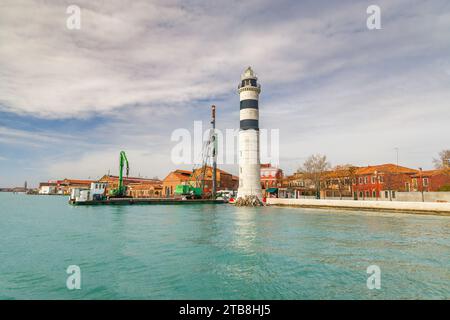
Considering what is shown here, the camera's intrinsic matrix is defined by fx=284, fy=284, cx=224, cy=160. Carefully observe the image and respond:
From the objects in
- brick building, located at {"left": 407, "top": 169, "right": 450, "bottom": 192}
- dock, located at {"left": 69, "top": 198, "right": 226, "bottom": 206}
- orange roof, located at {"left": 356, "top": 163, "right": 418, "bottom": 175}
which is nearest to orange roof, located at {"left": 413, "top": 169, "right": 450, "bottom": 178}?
brick building, located at {"left": 407, "top": 169, "right": 450, "bottom": 192}

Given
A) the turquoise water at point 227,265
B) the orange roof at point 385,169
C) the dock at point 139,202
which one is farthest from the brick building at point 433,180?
the dock at point 139,202

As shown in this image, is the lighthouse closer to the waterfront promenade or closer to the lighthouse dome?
the lighthouse dome

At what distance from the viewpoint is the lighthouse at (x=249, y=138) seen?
63.8 m

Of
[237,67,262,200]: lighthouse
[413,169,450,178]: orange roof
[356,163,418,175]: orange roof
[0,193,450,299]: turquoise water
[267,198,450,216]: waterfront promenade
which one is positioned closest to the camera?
[0,193,450,299]: turquoise water

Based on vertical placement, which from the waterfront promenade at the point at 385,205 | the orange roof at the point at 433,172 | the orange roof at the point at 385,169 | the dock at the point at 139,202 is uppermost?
the orange roof at the point at 385,169

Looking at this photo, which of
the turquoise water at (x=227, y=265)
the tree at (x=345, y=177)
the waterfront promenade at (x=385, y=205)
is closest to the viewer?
the turquoise water at (x=227, y=265)

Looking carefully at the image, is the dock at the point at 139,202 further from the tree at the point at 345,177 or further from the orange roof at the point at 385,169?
the orange roof at the point at 385,169

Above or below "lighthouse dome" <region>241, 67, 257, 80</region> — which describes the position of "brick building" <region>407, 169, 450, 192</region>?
below

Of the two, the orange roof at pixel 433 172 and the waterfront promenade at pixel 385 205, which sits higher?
the orange roof at pixel 433 172

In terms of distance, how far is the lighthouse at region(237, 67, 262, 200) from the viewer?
63750 mm

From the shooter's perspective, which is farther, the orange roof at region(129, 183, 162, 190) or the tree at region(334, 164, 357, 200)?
the orange roof at region(129, 183, 162, 190)

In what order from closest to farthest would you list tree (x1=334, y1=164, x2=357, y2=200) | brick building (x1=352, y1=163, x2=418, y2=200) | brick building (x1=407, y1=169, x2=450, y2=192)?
brick building (x1=407, y1=169, x2=450, y2=192)
brick building (x1=352, y1=163, x2=418, y2=200)
tree (x1=334, y1=164, x2=357, y2=200)

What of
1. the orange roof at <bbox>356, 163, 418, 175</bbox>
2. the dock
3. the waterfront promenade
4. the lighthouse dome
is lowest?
the dock
